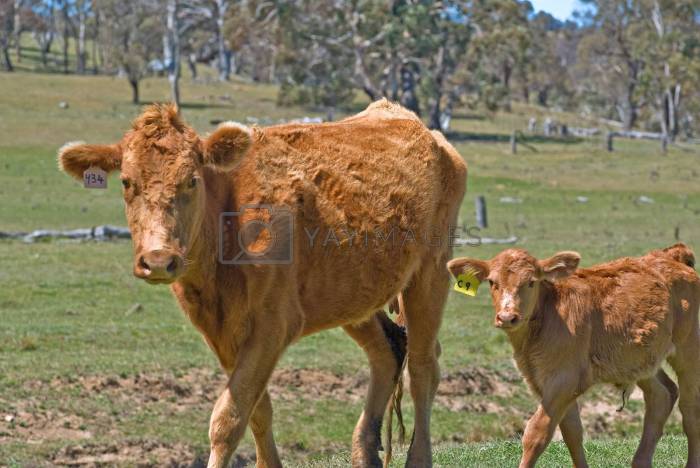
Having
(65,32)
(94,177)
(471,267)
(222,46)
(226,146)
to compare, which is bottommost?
(222,46)

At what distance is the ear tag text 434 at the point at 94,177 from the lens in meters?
6.58

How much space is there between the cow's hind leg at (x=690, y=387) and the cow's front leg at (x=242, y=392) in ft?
10.8

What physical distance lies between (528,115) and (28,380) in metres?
63.8

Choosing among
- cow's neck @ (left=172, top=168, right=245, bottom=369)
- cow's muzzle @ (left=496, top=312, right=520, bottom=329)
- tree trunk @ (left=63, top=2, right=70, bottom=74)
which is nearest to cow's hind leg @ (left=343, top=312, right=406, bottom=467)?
cow's muzzle @ (left=496, top=312, right=520, bottom=329)

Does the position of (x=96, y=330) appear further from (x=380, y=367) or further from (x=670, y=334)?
(x=670, y=334)

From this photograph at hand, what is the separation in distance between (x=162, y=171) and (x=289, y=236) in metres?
1.16

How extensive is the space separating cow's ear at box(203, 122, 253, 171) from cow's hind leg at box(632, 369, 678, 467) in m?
3.72

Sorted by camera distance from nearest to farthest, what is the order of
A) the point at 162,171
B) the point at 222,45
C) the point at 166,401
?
the point at 162,171, the point at 166,401, the point at 222,45

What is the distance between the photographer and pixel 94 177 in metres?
6.60

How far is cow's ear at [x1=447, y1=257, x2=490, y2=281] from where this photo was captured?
7.80 meters

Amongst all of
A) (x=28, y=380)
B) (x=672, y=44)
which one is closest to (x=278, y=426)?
(x=28, y=380)

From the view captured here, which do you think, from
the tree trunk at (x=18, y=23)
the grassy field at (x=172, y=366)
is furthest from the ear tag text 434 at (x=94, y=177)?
the tree trunk at (x=18, y=23)

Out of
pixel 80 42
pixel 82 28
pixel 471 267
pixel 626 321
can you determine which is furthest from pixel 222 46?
pixel 626 321

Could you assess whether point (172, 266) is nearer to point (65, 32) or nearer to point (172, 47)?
point (172, 47)
